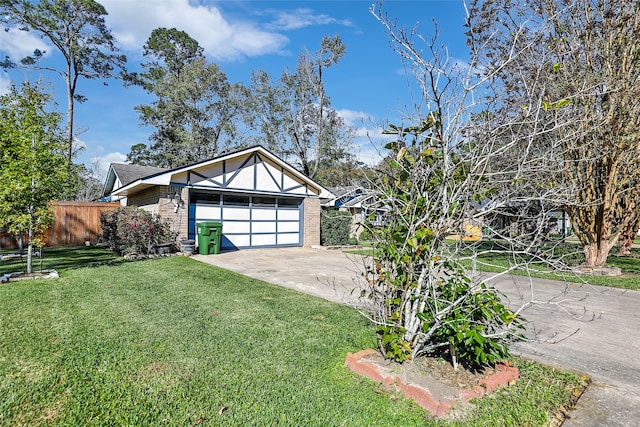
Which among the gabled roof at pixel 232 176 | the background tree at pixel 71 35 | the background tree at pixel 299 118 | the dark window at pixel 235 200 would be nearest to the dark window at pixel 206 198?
the dark window at pixel 235 200

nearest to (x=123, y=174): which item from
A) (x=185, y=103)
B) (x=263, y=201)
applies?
(x=263, y=201)

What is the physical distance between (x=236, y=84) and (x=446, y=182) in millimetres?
→ 28119

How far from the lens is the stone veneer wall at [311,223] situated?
51.3ft

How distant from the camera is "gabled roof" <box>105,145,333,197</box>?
11901 mm

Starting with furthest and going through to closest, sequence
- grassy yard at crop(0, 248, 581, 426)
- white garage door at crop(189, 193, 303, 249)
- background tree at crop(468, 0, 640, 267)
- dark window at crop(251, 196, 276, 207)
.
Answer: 1. dark window at crop(251, 196, 276, 207)
2. white garage door at crop(189, 193, 303, 249)
3. background tree at crop(468, 0, 640, 267)
4. grassy yard at crop(0, 248, 581, 426)

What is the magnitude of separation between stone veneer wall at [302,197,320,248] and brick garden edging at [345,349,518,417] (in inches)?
490

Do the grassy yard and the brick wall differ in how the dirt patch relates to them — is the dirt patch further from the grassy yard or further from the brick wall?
the brick wall

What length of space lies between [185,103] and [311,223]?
17.2m

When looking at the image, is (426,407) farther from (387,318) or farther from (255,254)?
(255,254)

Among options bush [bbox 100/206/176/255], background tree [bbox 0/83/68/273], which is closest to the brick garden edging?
background tree [bbox 0/83/68/273]

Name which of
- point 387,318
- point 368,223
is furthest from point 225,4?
point 387,318

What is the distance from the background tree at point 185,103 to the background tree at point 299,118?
6.32 feet

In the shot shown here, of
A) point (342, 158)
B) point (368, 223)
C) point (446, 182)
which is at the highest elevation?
point (342, 158)

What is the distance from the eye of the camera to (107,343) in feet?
11.8
